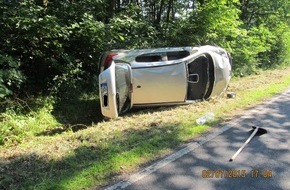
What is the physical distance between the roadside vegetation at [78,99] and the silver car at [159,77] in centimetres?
34

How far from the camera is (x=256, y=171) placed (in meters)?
3.88

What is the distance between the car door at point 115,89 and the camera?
20.3 ft

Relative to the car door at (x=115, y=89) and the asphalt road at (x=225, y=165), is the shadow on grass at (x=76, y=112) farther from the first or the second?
the asphalt road at (x=225, y=165)

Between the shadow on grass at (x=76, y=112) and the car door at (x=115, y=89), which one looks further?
the shadow on grass at (x=76, y=112)

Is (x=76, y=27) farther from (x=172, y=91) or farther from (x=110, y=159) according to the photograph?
(x=110, y=159)

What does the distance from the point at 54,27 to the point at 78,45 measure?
1.76m

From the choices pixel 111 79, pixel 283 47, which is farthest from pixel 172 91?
pixel 283 47

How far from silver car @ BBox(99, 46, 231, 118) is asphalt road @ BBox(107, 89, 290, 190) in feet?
6.30

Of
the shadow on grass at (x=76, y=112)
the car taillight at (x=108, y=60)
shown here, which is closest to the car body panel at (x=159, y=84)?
the car taillight at (x=108, y=60)

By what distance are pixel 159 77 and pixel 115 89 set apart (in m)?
1.23

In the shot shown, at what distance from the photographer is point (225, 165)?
4.05 meters
